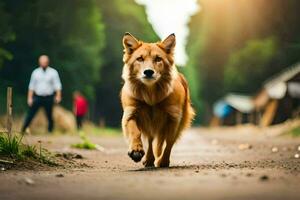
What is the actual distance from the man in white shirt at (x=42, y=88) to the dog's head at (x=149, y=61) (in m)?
8.95

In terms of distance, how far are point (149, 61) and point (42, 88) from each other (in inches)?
394

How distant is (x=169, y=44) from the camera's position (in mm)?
11016

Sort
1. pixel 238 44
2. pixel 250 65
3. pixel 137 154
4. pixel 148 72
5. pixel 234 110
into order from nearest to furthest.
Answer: pixel 137 154 → pixel 148 72 → pixel 250 65 → pixel 238 44 → pixel 234 110

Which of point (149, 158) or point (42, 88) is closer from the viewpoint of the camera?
point (149, 158)

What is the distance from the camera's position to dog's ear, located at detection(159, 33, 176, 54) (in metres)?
11.0

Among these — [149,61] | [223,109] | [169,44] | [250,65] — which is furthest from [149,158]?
[223,109]

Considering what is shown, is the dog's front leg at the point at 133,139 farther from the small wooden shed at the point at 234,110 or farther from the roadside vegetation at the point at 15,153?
the small wooden shed at the point at 234,110

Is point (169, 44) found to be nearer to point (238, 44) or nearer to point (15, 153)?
point (15, 153)

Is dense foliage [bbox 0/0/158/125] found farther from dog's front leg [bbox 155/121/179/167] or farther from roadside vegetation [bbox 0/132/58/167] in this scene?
dog's front leg [bbox 155/121/179/167]

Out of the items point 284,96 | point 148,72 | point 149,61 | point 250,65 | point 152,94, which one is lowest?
point 152,94

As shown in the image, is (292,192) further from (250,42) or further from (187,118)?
(250,42)

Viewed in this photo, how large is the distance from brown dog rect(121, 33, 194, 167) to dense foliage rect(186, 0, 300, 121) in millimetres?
28593

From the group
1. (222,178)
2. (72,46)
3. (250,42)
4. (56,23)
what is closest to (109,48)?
(250,42)

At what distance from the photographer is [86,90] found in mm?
42594
